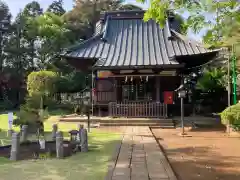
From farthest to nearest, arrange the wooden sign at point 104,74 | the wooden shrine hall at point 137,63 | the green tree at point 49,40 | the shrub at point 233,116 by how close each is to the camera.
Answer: the green tree at point 49,40 < the wooden sign at point 104,74 < the wooden shrine hall at point 137,63 < the shrub at point 233,116

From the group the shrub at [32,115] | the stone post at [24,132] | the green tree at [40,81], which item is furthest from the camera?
the green tree at [40,81]

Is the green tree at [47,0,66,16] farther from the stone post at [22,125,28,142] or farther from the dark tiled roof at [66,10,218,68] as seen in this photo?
the stone post at [22,125,28,142]

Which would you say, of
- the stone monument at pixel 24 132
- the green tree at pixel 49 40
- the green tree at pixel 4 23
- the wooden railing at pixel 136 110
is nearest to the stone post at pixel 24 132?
the stone monument at pixel 24 132

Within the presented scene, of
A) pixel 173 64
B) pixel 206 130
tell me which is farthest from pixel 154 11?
pixel 173 64

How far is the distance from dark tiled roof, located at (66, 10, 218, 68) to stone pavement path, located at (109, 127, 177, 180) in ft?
25.9

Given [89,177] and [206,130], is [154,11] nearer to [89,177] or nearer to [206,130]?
[89,177]

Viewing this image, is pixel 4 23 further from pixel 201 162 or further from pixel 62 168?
pixel 201 162

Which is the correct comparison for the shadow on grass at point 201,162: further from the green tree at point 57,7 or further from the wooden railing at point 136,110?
the green tree at point 57,7

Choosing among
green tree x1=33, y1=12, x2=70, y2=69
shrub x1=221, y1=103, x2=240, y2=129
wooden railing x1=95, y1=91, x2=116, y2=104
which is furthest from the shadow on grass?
green tree x1=33, y1=12, x2=70, y2=69

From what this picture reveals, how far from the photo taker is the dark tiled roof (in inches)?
618

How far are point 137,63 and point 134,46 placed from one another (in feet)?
7.60

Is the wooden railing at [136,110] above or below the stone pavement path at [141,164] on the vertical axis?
above

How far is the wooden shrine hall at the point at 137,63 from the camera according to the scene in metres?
15.3

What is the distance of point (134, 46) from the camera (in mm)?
17484
